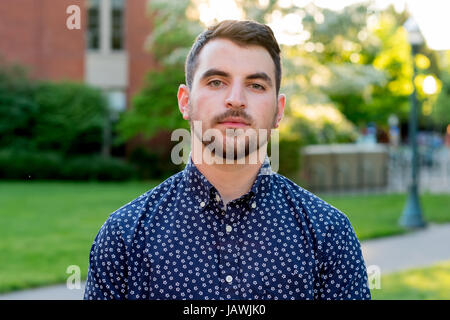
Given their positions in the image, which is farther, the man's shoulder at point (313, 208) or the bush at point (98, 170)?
the bush at point (98, 170)

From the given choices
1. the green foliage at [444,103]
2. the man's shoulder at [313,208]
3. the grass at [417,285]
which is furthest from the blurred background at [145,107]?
the man's shoulder at [313,208]

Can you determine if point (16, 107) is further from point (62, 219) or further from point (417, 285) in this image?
point (417, 285)

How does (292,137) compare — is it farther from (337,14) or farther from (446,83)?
(446,83)

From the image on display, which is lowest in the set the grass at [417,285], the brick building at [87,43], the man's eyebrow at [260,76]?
the grass at [417,285]

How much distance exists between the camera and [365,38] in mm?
18453

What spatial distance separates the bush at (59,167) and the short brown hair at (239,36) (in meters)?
18.1

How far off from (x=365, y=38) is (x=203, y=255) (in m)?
17.4

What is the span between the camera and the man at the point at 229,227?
204cm

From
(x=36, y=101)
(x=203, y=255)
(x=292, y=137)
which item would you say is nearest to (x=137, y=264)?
(x=203, y=255)

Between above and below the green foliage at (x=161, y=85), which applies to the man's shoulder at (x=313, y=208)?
below

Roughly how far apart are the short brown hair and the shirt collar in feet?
1.01

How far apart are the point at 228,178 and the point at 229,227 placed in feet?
0.59

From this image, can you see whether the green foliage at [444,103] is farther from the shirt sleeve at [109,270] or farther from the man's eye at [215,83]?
the shirt sleeve at [109,270]

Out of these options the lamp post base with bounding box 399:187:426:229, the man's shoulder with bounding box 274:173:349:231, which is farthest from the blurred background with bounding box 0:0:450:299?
the man's shoulder with bounding box 274:173:349:231
